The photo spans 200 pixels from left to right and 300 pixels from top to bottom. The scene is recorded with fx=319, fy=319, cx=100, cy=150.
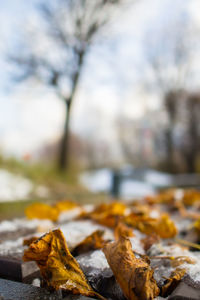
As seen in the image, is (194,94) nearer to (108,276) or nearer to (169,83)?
(169,83)

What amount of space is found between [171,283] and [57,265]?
0.32m

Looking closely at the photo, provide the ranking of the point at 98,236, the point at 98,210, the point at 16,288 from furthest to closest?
the point at 98,210
the point at 98,236
the point at 16,288

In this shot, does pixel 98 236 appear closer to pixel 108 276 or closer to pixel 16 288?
pixel 108 276

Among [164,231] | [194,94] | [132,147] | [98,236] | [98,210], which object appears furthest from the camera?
[132,147]

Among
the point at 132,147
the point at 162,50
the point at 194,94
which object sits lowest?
the point at 132,147

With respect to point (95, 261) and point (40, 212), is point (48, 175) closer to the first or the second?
point (40, 212)

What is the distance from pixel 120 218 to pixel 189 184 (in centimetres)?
953

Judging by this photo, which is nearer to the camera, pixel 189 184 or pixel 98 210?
pixel 98 210

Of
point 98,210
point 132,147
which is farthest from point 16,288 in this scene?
point 132,147

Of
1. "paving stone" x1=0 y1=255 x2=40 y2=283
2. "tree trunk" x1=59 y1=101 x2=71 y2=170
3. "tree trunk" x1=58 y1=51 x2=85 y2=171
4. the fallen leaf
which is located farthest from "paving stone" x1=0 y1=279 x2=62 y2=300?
"tree trunk" x1=59 y1=101 x2=71 y2=170

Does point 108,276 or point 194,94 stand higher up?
point 194,94

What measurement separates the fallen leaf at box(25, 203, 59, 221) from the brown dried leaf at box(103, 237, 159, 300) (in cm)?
85

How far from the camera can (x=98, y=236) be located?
121cm

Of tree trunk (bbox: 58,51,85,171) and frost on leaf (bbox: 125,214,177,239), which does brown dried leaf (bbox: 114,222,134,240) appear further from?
tree trunk (bbox: 58,51,85,171)
